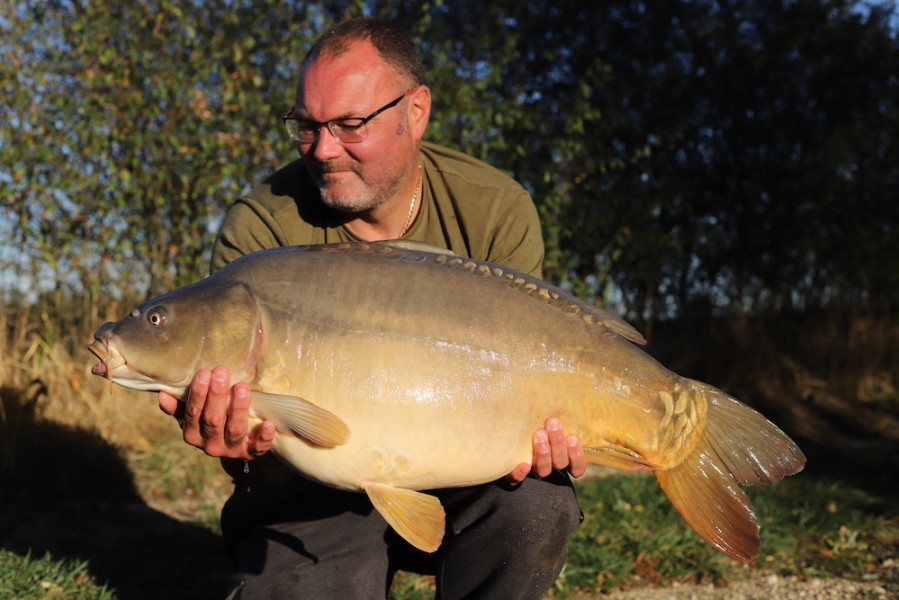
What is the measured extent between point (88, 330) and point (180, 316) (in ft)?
10.7

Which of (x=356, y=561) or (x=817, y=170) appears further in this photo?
(x=817, y=170)

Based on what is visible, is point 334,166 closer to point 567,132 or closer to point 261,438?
point 261,438

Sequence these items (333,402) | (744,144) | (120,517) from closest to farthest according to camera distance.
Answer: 1. (333,402)
2. (120,517)
3. (744,144)

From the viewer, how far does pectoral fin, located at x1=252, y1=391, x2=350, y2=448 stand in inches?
65.5

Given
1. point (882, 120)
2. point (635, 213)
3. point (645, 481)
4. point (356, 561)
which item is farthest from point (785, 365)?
point (356, 561)

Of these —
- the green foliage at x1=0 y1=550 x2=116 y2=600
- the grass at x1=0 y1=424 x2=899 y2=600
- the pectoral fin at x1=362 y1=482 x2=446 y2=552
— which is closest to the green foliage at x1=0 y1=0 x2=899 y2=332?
the grass at x1=0 y1=424 x2=899 y2=600

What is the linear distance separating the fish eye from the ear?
89 cm

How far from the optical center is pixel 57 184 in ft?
15.6

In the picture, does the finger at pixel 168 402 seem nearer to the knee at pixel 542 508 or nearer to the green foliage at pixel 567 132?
the knee at pixel 542 508

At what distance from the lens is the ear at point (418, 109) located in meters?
2.38

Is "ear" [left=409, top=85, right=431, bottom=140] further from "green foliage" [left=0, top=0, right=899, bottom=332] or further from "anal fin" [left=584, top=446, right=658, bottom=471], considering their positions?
"green foliage" [left=0, top=0, right=899, bottom=332]

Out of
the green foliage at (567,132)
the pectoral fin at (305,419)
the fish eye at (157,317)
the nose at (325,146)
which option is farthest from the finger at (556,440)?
the green foliage at (567,132)

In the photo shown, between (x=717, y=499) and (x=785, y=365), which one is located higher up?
(x=717, y=499)

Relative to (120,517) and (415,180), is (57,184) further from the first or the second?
(415,180)
